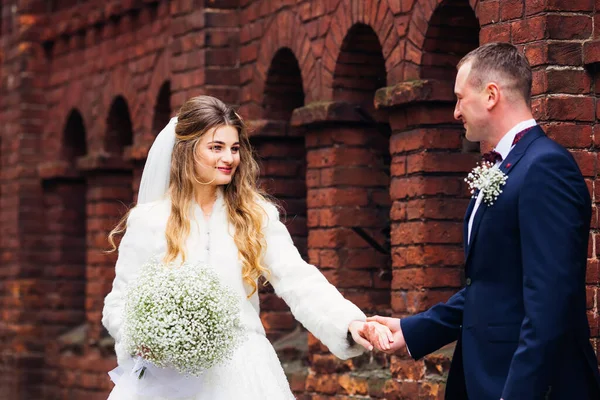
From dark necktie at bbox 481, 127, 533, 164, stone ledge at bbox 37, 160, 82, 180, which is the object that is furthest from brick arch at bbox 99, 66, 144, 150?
dark necktie at bbox 481, 127, 533, 164

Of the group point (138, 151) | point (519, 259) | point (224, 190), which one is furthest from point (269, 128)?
point (519, 259)

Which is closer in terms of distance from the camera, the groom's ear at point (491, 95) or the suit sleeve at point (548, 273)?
the suit sleeve at point (548, 273)

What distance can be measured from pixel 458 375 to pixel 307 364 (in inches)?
193

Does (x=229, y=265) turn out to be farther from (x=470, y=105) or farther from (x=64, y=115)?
(x=64, y=115)

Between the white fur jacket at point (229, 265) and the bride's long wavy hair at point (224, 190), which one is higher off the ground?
the bride's long wavy hair at point (224, 190)

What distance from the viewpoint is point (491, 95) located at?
15.8ft

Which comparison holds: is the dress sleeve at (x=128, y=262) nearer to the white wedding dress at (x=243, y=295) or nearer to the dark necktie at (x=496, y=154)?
the white wedding dress at (x=243, y=295)

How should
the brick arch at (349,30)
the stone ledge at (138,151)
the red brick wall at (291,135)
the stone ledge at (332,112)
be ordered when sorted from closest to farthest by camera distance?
the red brick wall at (291,135)
the brick arch at (349,30)
the stone ledge at (332,112)
the stone ledge at (138,151)

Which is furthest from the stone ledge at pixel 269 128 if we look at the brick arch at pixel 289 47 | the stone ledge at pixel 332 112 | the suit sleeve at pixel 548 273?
the suit sleeve at pixel 548 273

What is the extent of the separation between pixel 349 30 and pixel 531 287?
4.83 m

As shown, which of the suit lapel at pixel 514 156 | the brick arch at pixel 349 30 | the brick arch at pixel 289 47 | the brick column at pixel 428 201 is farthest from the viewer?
the brick arch at pixel 289 47

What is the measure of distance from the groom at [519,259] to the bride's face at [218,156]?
1.27 metres

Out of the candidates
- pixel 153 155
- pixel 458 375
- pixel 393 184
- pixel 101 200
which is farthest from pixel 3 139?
pixel 458 375

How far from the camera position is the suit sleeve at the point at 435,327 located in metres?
5.39
